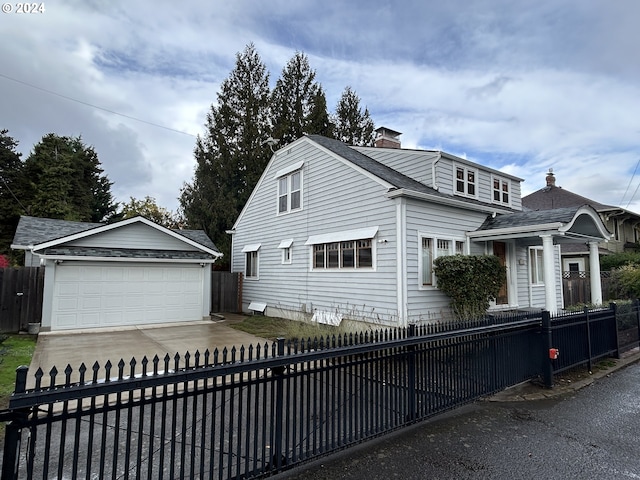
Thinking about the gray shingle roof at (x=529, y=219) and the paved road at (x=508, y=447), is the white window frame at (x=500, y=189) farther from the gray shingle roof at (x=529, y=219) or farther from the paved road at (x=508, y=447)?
the paved road at (x=508, y=447)

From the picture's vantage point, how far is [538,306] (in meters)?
12.9

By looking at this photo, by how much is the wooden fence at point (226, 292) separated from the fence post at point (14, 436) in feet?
48.1

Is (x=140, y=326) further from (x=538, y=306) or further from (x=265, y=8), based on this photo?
(x=538, y=306)

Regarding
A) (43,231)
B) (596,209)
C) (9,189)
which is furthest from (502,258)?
(9,189)

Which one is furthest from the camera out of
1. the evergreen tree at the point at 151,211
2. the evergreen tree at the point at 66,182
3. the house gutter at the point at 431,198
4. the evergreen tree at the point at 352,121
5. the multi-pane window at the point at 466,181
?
the evergreen tree at the point at 151,211

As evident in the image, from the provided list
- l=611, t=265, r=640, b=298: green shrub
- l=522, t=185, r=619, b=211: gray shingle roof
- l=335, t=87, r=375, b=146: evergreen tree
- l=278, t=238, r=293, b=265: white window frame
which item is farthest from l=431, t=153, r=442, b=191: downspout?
l=335, t=87, r=375, b=146: evergreen tree

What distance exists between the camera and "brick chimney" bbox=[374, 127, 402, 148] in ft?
48.9

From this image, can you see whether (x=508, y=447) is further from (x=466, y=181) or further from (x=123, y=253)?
(x=123, y=253)

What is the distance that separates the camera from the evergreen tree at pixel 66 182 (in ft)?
92.9

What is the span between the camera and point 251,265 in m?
16.7

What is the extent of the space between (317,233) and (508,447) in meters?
9.18

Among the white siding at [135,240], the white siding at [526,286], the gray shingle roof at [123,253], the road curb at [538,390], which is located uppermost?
the white siding at [135,240]

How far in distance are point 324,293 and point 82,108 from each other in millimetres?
12531

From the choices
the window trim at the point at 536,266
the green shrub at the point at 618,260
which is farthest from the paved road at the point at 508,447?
the green shrub at the point at 618,260
